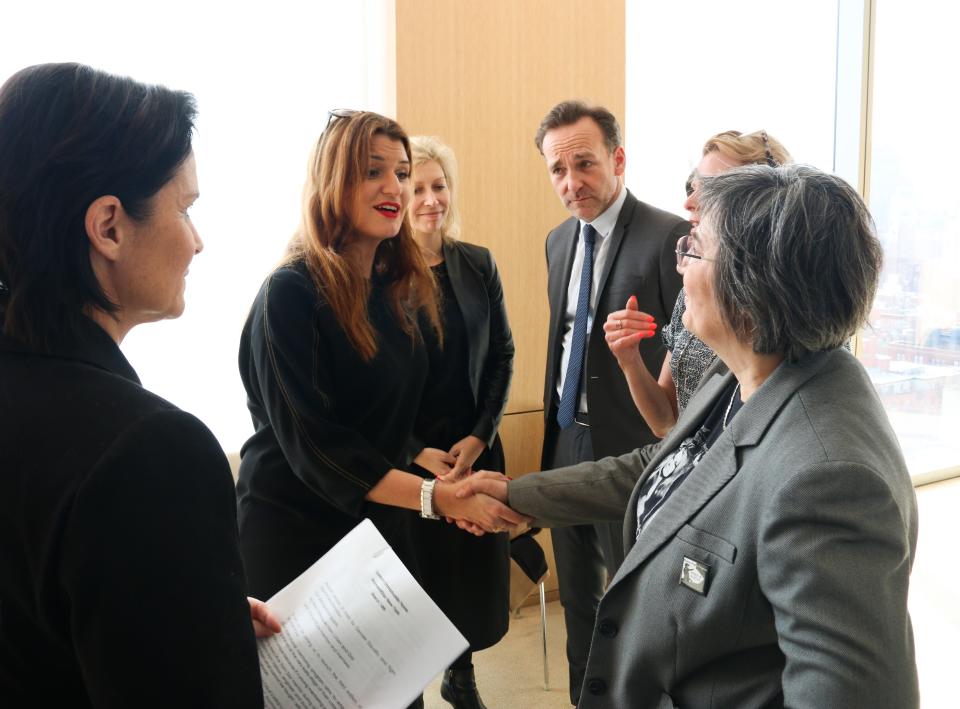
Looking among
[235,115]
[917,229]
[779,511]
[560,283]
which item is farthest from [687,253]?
[917,229]

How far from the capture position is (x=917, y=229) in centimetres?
571

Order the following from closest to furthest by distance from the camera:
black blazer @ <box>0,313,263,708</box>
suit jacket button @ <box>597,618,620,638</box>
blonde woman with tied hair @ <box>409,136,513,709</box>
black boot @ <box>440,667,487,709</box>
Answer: black blazer @ <box>0,313,263,708</box>, suit jacket button @ <box>597,618,620,638</box>, blonde woman with tied hair @ <box>409,136,513,709</box>, black boot @ <box>440,667,487,709</box>

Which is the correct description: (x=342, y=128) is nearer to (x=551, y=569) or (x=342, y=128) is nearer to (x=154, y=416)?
(x=154, y=416)

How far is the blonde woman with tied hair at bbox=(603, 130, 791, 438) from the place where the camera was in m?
2.00

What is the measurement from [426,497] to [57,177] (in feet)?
4.83

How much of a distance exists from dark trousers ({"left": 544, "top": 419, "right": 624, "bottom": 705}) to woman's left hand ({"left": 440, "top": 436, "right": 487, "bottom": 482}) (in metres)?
0.47

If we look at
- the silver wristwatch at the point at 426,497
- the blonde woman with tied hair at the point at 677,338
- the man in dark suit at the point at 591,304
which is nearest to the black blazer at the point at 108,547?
the silver wristwatch at the point at 426,497

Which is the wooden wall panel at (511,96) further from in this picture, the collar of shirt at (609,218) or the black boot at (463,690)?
the black boot at (463,690)

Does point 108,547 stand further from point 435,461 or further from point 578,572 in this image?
point 578,572

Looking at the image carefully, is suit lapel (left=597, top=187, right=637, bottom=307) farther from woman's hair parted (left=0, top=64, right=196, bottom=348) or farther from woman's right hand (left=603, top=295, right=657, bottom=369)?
woman's hair parted (left=0, top=64, right=196, bottom=348)

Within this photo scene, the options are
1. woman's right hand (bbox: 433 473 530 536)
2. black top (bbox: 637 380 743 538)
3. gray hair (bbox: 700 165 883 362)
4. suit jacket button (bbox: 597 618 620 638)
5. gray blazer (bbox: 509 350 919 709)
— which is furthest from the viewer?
woman's right hand (bbox: 433 473 530 536)

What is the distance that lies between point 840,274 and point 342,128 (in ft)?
4.51

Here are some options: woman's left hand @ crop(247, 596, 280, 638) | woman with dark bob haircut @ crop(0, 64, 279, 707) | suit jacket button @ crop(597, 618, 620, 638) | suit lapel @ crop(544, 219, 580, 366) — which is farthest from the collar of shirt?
woman with dark bob haircut @ crop(0, 64, 279, 707)

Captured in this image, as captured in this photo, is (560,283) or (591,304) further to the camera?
(560,283)
